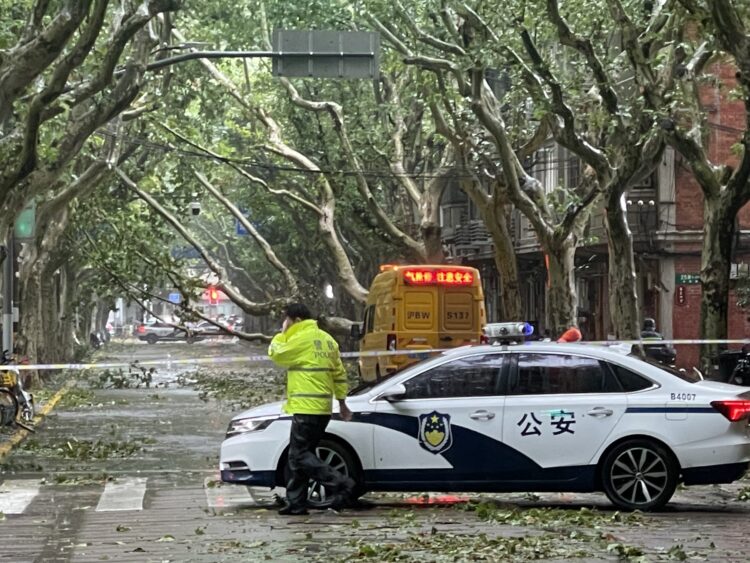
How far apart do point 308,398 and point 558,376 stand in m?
2.19

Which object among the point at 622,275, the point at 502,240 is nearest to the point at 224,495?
the point at 622,275

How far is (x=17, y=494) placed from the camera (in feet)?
45.2

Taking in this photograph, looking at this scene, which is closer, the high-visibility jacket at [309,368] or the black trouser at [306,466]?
the black trouser at [306,466]

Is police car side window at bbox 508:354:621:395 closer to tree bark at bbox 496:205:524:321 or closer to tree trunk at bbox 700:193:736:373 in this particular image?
tree trunk at bbox 700:193:736:373

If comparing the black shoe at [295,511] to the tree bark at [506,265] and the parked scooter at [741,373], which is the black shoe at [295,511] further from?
the tree bark at [506,265]

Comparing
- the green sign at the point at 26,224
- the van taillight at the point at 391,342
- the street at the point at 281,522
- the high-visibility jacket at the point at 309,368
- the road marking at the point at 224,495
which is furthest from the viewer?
the green sign at the point at 26,224

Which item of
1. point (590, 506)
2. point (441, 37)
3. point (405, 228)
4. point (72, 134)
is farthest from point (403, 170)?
point (590, 506)

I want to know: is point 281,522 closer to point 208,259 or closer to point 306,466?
point 306,466

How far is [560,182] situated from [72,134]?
57.1 ft

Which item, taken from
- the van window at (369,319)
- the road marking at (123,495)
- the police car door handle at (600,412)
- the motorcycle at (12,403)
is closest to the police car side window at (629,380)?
the police car door handle at (600,412)

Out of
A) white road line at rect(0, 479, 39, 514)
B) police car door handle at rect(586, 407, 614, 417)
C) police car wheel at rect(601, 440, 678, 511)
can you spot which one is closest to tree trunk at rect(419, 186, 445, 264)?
white road line at rect(0, 479, 39, 514)

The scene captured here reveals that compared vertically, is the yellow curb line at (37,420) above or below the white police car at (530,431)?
below

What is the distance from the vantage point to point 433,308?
85.7 feet

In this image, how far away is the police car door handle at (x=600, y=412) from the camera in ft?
39.6
